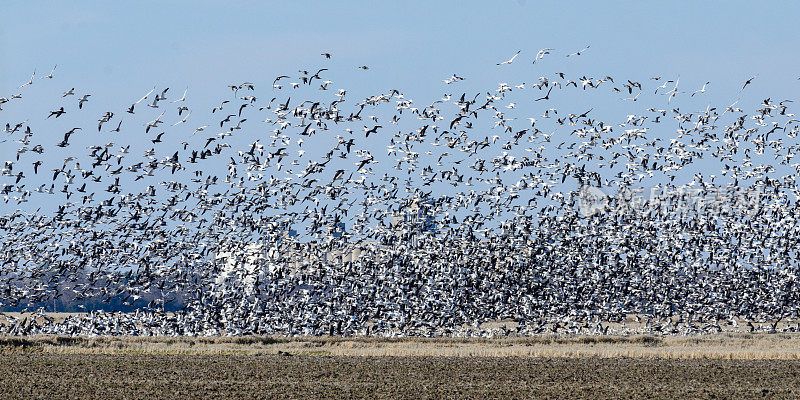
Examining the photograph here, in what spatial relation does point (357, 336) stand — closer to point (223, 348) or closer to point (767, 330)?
point (223, 348)

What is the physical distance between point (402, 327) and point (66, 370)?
3143cm

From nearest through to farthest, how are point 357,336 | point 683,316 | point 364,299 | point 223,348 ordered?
point 223,348 < point 357,336 < point 364,299 < point 683,316

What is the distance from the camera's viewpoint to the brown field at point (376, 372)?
32.5m

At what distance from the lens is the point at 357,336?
67750 mm

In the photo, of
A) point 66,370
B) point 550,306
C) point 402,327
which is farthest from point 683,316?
point 66,370

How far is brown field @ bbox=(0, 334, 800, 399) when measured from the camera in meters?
32.5

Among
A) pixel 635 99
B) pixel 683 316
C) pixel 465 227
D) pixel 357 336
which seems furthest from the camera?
pixel 683 316

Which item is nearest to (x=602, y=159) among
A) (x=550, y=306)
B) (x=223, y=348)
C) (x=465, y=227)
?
(x=465, y=227)

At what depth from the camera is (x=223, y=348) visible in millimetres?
56844

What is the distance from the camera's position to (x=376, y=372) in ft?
129

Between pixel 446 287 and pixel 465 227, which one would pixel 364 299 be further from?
pixel 465 227

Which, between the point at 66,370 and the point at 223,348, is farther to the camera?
the point at 223,348

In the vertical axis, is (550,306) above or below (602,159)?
below

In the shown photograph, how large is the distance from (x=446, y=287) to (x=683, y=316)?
16420 millimetres
